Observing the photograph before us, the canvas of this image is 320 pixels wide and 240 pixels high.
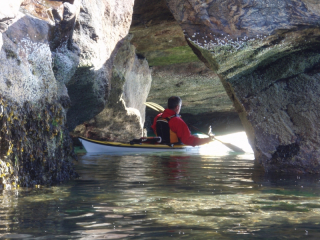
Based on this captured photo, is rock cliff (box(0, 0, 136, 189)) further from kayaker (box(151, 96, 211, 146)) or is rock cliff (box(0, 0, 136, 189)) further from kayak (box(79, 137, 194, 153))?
kayak (box(79, 137, 194, 153))

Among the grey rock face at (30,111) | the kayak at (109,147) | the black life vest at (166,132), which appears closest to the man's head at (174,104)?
the black life vest at (166,132)

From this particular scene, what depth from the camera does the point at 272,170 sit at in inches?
273

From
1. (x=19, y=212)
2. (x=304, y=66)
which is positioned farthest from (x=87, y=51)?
(x=19, y=212)

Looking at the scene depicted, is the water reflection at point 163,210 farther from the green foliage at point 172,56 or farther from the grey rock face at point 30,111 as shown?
the green foliage at point 172,56

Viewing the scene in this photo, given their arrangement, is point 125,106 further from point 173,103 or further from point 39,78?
point 39,78

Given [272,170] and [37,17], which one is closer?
[37,17]

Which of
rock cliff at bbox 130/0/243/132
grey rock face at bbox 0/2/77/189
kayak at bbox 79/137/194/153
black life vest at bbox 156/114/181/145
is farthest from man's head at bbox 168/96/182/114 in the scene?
kayak at bbox 79/137/194/153

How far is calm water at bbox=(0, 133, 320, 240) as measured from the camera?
2852mm

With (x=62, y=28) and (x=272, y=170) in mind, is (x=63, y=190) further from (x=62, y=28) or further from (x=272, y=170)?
(x=272, y=170)

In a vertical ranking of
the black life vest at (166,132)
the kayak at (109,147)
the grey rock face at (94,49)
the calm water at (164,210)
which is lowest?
the calm water at (164,210)

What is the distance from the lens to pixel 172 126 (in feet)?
24.7

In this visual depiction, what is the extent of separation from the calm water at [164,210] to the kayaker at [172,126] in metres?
1.75

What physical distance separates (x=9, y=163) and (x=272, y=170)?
435 cm

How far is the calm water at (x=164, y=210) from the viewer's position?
2.85m
